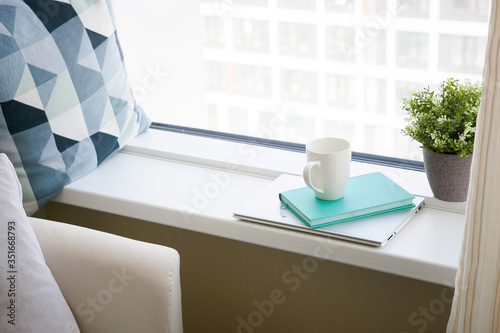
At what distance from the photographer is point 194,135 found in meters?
1.79

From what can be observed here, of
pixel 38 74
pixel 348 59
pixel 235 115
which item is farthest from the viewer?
pixel 235 115

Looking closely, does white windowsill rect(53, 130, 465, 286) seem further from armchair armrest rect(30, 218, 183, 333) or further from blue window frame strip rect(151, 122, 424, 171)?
armchair armrest rect(30, 218, 183, 333)

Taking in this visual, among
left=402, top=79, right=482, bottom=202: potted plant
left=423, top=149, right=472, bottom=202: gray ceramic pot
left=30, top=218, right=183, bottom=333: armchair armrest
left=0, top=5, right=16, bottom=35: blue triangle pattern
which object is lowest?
left=30, top=218, right=183, bottom=333: armchair armrest

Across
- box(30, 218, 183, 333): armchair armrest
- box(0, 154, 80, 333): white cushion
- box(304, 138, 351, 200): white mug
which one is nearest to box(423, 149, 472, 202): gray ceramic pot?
box(304, 138, 351, 200): white mug

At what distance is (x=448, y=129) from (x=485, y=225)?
0.27 metres

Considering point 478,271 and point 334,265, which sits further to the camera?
point 334,265

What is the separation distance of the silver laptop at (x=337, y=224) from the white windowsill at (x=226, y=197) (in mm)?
15

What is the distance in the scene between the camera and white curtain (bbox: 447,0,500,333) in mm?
912

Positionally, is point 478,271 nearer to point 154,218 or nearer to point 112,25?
point 154,218

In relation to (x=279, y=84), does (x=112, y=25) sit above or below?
above

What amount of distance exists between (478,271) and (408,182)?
0.42 m

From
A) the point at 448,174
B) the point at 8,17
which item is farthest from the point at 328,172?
the point at 8,17

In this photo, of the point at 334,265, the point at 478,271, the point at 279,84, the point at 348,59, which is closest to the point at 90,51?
the point at 279,84

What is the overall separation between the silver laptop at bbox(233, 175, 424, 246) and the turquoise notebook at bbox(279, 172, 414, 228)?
0.01 metres
